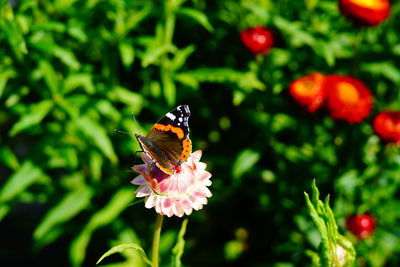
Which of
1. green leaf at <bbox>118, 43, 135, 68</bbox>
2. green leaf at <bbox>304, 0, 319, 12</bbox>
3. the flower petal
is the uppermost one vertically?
the flower petal

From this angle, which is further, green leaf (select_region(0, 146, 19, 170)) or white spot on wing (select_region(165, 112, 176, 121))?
green leaf (select_region(0, 146, 19, 170))

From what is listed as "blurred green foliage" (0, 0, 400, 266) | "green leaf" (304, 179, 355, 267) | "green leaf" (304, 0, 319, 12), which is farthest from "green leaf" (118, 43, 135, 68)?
"green leaf" (304, 179, 355, 267)

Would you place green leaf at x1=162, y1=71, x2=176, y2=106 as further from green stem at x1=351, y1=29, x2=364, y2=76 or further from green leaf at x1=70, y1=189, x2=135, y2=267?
green stem at x1=351, y1=29, x2=364, y2=76

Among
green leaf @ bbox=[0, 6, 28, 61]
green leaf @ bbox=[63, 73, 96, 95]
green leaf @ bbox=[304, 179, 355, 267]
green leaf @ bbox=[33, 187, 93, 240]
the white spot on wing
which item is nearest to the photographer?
green leaf @ bbox=[304, 179, 355, 267]

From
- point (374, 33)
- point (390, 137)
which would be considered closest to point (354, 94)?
point (390, 137)

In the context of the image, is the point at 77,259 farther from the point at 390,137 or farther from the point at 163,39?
the point at 390,137

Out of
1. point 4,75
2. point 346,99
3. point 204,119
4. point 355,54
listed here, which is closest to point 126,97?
point 4,75

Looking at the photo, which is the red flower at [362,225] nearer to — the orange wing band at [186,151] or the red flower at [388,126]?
the red flower at [388,126]

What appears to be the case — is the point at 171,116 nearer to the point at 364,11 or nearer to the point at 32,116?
the point at 32,116
